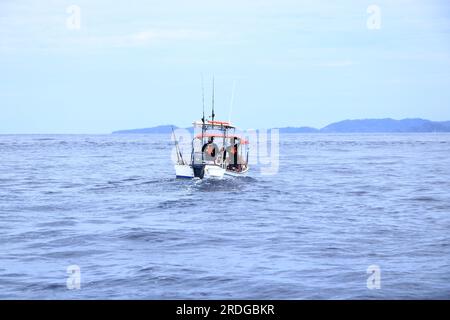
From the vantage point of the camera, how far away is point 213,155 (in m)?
38.9

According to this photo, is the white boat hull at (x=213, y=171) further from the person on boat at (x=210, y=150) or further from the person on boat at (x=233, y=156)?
the person on boat at (x=233, y=156)

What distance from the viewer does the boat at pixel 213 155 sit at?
1455 inches

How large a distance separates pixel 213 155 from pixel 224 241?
18.8m

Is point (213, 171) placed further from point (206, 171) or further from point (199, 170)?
point (199, 170)

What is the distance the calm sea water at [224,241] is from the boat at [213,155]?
2.81ft

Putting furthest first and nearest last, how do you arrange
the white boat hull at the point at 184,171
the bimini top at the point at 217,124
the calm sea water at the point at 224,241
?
1. the bimini top at the point at 217,124
2. the white boat hull at the point at 184,171
3. the calm sea water at the point at 224,241

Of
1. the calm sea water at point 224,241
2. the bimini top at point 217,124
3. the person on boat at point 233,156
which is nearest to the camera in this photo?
the calm sea water at point 224,241

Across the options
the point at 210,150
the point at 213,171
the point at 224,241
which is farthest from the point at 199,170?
the point at 224,241

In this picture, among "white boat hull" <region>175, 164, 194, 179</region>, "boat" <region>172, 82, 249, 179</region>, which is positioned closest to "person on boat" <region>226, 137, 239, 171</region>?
"boat" <region>172, 82, 249, 179</region>

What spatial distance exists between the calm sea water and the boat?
86 centimetres

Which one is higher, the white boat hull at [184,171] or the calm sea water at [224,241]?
the white boat hull at [184,171]

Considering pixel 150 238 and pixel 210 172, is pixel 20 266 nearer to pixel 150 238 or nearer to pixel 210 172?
pixel 150 238

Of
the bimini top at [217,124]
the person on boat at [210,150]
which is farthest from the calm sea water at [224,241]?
the bimini top at [217,124]
